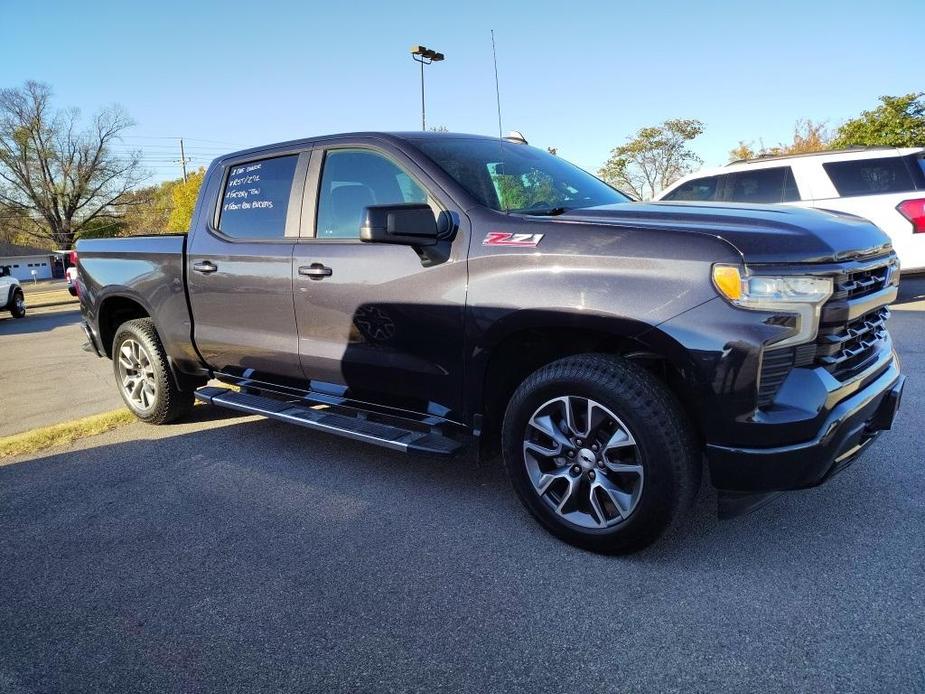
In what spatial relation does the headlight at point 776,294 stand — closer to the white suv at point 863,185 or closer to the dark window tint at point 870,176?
the white suv at point 863,185

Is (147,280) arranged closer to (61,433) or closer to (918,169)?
(61,433)

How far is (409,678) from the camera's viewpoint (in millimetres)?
2162

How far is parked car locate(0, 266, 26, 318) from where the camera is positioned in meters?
16.3

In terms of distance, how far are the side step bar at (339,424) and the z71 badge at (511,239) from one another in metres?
1.01

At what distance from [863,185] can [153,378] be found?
27.0ft

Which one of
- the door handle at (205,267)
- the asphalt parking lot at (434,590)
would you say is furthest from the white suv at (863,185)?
the door handle at (205,267)

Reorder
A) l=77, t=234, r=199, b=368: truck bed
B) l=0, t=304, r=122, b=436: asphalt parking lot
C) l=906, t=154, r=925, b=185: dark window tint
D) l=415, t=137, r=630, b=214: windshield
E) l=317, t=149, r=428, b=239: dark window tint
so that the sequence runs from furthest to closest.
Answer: l=906, t=154, r=925, b=185: dark window tint, l=0, t=304, r=122, b=436: asphalt parking lot, l=77, t=234, r=199, b=368: truck bed, l=317, t=149, r=428, b=239: dark window tint, l=415, t=137, r=630, b=214: windshield

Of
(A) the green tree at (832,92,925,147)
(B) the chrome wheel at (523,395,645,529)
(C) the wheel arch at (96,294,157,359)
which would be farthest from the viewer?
(A) the green tree at (832,92,925,147)

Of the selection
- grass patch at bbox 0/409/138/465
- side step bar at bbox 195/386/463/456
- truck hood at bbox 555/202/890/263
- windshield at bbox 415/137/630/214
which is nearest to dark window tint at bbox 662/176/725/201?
windshield at bbox 415/137/630/214

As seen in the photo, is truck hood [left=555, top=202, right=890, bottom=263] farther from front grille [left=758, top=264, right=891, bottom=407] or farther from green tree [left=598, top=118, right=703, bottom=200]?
green tree [left=598, top=118, right=703, bottom=200]

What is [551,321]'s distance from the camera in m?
2.83

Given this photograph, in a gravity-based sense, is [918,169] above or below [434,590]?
above

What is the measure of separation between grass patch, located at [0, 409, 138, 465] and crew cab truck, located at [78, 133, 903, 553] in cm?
125

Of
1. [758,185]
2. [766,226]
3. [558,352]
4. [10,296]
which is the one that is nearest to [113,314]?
[558,352]
